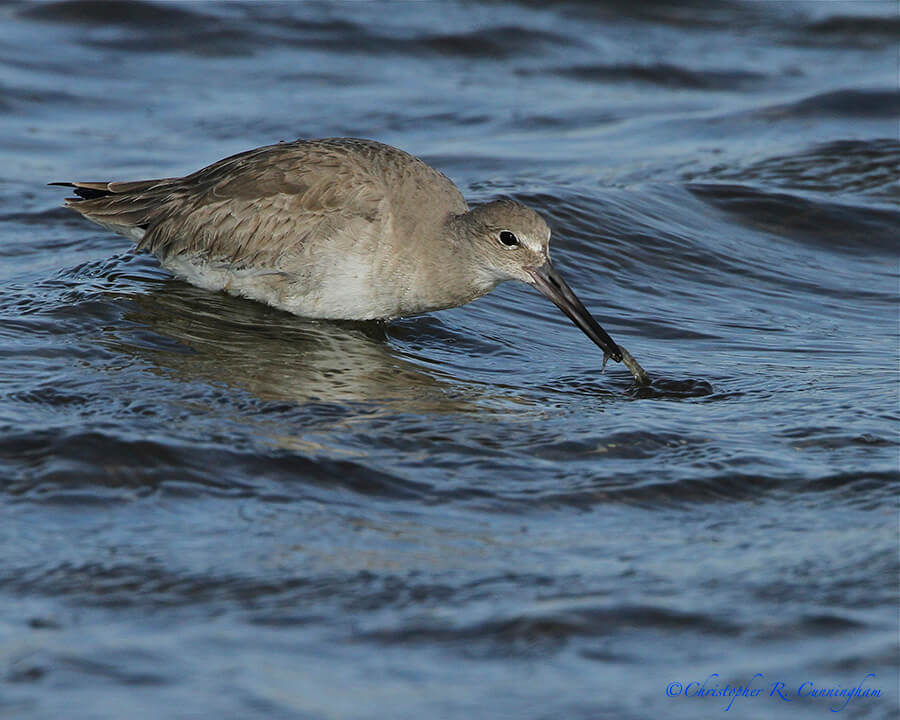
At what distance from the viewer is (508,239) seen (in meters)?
7.92

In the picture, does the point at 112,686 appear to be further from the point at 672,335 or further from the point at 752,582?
the point at 672,335

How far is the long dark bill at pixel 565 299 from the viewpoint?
771cm

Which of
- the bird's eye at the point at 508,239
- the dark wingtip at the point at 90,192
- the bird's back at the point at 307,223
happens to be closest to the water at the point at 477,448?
the bird's back at the point at 307,223

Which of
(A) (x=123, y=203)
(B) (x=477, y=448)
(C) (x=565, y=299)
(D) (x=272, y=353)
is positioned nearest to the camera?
(B) (x=477, y=448)

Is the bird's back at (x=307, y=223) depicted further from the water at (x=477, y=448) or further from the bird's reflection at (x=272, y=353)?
the water at (x=477, y=448)

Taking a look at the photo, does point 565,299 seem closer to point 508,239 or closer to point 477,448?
point 508,239

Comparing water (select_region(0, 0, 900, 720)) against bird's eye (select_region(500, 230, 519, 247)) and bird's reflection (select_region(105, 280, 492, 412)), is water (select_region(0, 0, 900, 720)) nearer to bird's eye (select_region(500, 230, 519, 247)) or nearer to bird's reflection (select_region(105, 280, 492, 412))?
bird's reflection (select_region(105, 280, 492, 412))

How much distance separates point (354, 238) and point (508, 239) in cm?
89

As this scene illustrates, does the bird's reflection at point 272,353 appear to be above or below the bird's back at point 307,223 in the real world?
below

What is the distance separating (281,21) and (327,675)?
515 inches

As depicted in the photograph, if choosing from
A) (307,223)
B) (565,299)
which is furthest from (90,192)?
(565,299)

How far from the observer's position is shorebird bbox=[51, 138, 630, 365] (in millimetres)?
7969

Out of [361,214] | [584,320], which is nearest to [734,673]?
[584,320]

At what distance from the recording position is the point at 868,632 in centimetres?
472
